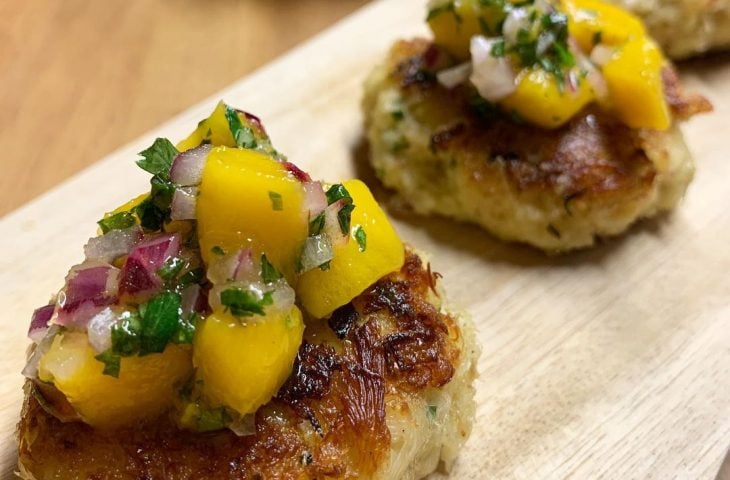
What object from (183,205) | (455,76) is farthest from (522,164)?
(183,205)

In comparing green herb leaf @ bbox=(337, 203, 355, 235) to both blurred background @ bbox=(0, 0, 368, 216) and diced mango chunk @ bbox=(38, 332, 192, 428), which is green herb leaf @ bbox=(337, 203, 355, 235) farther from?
blurred background @ bbox=(0, 0, 368, 216)

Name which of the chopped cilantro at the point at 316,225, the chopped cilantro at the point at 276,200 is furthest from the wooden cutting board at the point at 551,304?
the chopped cilantro at the point at 276,200

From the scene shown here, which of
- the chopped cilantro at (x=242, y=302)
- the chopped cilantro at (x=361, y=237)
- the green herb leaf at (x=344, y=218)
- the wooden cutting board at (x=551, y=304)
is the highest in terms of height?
the chopped cilantro at (x=242, y=302)

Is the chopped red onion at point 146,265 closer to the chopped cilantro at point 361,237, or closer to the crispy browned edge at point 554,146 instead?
the chopped cilantro at point 361,237

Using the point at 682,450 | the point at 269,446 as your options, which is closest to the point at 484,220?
the point at 682,450

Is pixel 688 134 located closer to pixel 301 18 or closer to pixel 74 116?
pixel 301 18

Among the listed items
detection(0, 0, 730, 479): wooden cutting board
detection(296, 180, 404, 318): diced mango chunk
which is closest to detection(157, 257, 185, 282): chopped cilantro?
detection(296, 180, 404, 318): diced mango chunk
